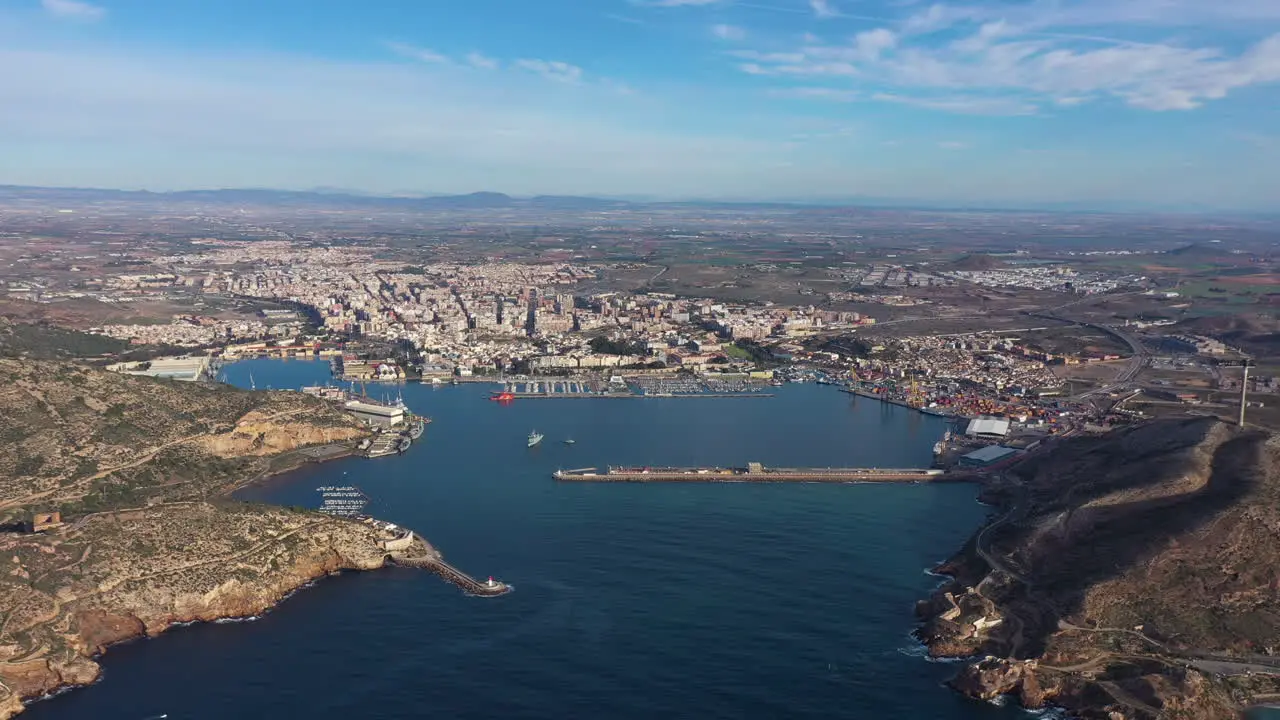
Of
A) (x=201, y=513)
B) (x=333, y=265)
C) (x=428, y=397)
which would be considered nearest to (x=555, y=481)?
(x=201, y=513)

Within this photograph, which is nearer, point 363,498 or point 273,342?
point 363,498

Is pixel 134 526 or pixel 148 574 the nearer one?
pixel 148 574

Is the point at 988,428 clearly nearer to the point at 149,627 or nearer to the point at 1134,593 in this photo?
the point at 1134,593

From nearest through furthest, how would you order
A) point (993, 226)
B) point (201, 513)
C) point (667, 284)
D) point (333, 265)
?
point (201, 513), point (667, 284), point (333, 265), point (993, 226)

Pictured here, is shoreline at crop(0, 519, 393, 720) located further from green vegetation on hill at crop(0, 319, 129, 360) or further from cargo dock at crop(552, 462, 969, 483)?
green vegetation on hill at crop(0, 319, 129, 360)

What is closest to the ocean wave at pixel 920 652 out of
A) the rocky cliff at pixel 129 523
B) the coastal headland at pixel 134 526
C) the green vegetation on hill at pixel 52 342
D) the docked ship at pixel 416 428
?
the coastal headland at pixel 134 526

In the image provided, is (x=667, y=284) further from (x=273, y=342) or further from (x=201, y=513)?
(x=201, y=513)

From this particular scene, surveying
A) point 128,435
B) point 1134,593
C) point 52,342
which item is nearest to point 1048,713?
point 1134,593
